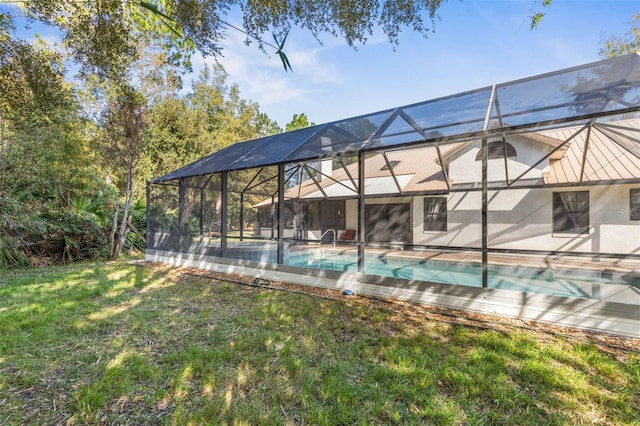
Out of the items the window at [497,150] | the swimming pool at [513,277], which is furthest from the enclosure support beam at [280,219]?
the window at [497,150]

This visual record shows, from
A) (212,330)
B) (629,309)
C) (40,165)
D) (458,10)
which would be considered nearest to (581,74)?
(458,10)

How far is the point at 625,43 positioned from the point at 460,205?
14.1 meters

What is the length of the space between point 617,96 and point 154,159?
18585 mm

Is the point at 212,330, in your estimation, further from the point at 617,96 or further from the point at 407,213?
the point at 407,213

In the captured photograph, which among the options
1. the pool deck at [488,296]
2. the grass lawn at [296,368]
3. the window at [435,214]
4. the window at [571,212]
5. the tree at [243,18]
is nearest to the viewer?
the grass lawn at [296,368]

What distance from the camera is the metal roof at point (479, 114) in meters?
4.29

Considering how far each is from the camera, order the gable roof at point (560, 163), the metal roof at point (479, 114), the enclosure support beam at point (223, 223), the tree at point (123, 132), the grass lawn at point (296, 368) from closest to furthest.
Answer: the grass lawn at point (296, 368)
the metal roof at point (479, 114)
the gable roof at point (560, 163)
the enclosure support beam at point (223, 223)
the tree at point (123, 132)

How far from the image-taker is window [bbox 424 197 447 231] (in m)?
11.9

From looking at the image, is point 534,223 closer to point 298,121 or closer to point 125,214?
point 125,214

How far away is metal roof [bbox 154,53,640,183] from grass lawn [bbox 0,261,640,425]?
2985 millimetres

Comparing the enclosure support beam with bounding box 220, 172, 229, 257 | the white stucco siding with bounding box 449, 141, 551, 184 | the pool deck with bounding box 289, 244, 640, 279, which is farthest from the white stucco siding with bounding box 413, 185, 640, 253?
the enclosure support beam with bounding box 220, 172, 229, 257

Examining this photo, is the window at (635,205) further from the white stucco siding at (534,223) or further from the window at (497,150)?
the window at (497,150)

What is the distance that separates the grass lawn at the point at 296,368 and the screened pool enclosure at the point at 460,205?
1.18m

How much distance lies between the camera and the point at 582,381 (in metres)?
2.87
